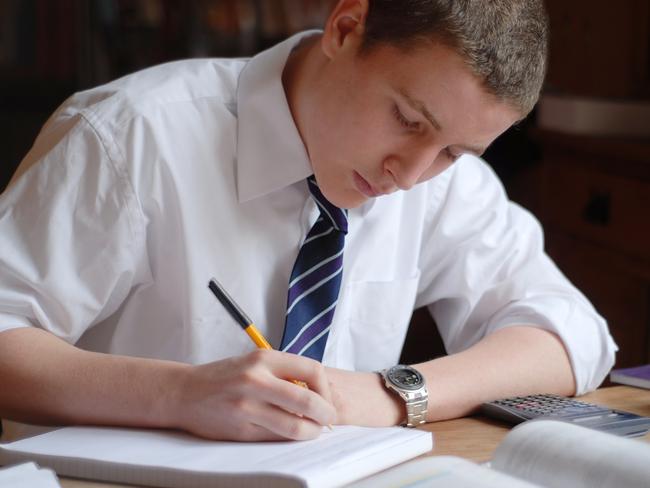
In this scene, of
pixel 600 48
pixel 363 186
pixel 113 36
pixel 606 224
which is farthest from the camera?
pixel 113 36

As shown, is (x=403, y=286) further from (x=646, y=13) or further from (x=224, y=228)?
(x=646, y=13)

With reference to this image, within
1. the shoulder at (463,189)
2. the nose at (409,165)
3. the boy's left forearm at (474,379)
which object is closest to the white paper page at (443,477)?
the boy's left forearm at (474,379)

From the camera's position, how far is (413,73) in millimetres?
1146

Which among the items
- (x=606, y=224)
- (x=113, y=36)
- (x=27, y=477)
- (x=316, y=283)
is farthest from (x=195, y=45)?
(x=27, y=477)

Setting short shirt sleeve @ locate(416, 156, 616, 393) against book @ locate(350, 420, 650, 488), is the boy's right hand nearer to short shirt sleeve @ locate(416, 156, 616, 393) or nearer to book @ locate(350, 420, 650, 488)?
book @ locate(350, 420, 650, 488)

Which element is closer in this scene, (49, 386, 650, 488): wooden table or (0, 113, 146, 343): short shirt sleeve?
(49, 386, 650, 488): wooden table

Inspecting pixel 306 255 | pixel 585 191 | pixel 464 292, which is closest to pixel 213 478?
pixel 306 255

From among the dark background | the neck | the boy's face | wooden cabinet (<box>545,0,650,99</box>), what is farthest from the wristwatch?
wooden cabinet (<box>545,0,650,99</box>)

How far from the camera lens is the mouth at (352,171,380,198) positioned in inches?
48.2

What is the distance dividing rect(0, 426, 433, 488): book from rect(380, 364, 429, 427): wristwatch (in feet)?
0.44

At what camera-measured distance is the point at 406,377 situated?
1203 millimetres

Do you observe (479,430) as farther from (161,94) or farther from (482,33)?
(161,94)

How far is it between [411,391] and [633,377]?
346mm

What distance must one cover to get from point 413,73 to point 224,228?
36 centimetres
